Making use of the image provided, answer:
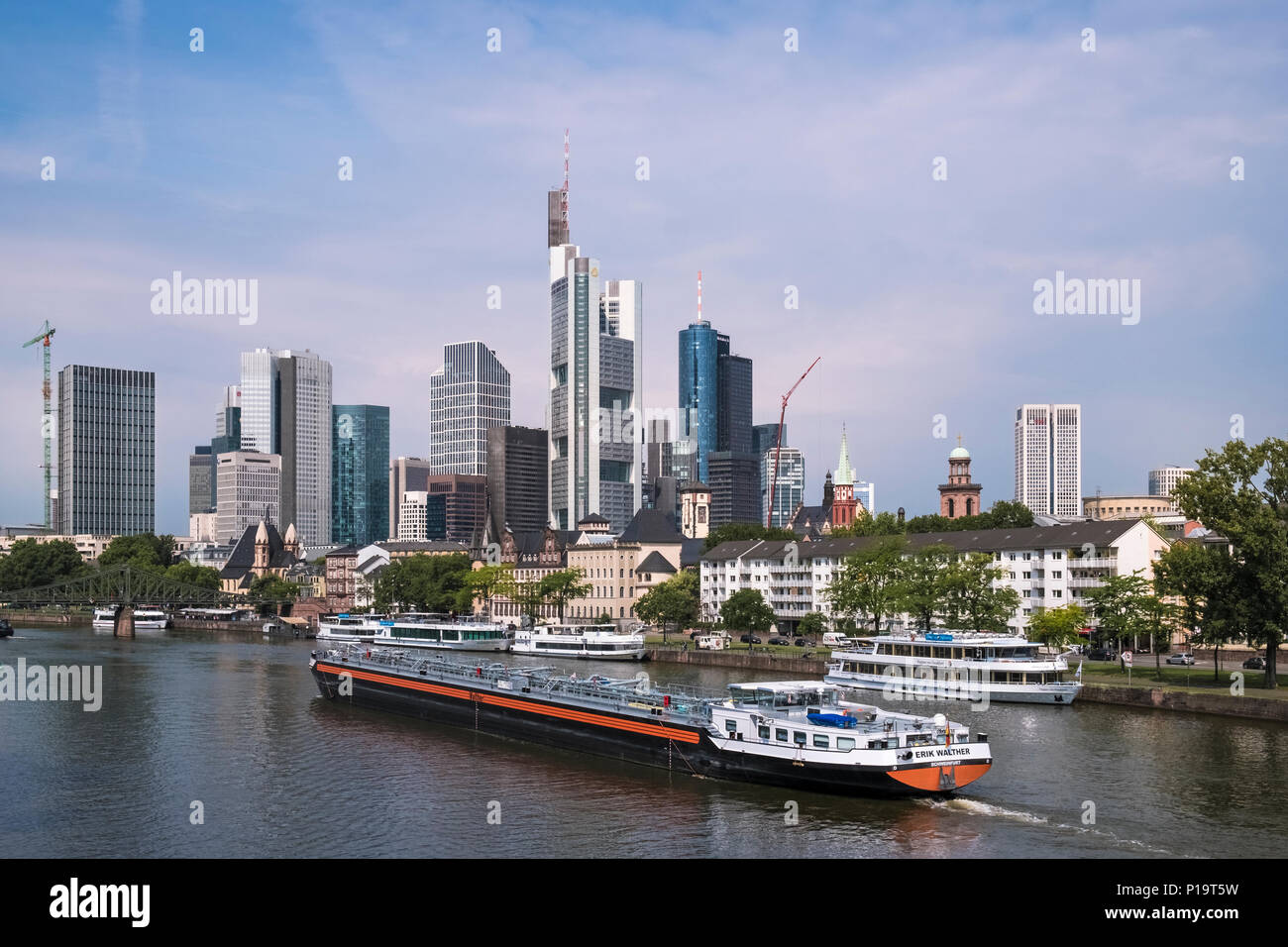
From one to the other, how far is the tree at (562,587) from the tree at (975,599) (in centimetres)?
7693

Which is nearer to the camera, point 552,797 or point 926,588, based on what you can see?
point 552,797

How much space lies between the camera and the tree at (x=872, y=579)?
124m

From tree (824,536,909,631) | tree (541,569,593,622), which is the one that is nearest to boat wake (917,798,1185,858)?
tree (824,536,909,631)

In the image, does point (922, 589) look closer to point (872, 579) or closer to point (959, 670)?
point (872, 579)

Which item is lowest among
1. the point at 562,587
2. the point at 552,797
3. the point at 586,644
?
the point at 586,644

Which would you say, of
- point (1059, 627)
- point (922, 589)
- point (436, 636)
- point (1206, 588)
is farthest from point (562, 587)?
point (1206, 588)

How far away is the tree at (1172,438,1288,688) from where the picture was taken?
79.4 m

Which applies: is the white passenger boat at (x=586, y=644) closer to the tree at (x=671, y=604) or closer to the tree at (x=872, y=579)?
the tree at (x=671, y=604)

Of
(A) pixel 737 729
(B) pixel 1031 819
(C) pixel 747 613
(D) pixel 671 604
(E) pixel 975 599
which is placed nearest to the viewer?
(B) pixel 1031 819

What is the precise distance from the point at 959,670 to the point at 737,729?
131ft

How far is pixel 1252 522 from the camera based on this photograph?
81.5 metres

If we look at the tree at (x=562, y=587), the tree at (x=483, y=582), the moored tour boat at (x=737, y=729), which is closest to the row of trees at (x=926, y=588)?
the moored tour boat at (x=737, y=729)
